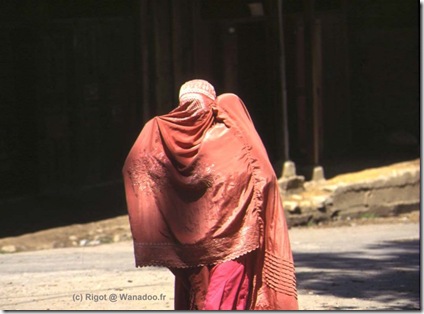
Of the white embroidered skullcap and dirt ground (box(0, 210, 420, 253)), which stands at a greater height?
the white embroidered skullcap

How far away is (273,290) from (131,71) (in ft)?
25.3

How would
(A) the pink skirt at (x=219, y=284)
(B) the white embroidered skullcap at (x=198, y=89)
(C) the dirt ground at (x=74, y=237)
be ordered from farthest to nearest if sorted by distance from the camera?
1. (C) the dirt ground at (x=74, y=237)
2. (B) the white embroidered skullcap at (x=198, y=89)
3. (A) the pink skirt at (x=219, y=284)

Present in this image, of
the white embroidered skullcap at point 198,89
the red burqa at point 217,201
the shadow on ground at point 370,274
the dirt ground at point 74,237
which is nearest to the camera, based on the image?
the red burqa at point 217,201

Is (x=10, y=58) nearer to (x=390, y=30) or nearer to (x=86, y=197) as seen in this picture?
(x=86, y=197)

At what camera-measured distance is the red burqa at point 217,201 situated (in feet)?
21.1

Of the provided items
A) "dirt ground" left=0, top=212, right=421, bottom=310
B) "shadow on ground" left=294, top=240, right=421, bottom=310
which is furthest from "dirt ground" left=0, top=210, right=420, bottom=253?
"shadow on ground" left=294, top=240, right=421, bottom=310

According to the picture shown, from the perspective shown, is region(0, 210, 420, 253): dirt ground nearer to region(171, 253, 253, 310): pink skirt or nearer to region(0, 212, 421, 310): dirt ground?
region(0, 212, 421, 310): dirt ground

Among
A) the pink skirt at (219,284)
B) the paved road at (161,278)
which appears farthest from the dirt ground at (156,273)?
the pink skirt at (219,284)

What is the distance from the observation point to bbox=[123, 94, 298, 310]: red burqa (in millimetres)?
6445

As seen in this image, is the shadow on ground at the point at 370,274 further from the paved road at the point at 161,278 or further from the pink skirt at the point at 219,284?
the pink skirt at the point at 219,284

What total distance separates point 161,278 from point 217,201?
3.42m

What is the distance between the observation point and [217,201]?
6.47m

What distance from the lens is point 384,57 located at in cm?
1678

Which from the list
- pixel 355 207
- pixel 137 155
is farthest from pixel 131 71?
pixel 137 155
